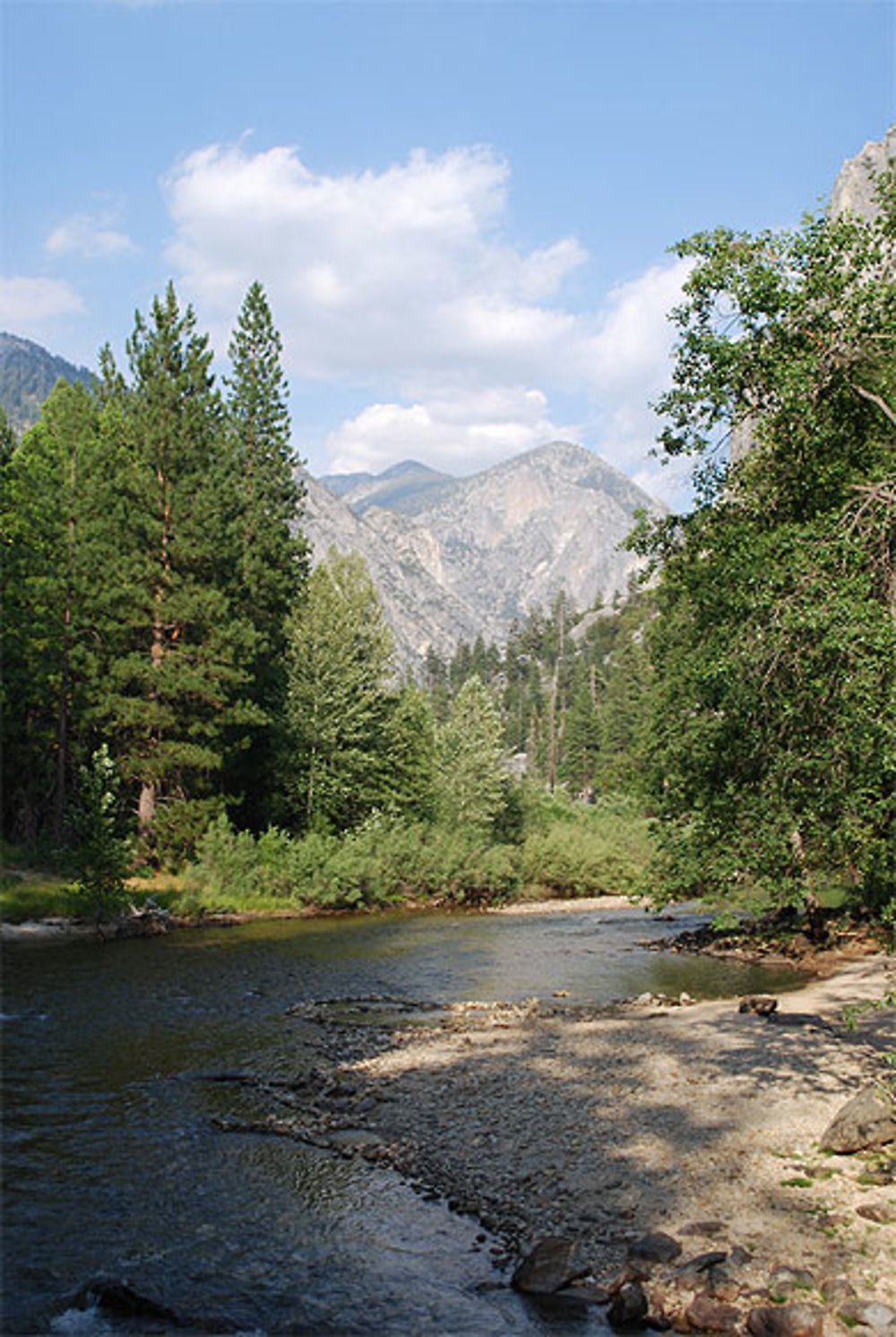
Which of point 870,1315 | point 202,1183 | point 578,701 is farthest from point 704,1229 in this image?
point 578,701

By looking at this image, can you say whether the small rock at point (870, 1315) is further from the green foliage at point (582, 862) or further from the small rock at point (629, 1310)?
the green foliage at point (582, 862)

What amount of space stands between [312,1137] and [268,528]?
Answer: 43.6 meters

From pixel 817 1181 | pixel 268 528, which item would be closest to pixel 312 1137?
pixel 817 1181

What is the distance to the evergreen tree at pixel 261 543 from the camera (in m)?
48.2

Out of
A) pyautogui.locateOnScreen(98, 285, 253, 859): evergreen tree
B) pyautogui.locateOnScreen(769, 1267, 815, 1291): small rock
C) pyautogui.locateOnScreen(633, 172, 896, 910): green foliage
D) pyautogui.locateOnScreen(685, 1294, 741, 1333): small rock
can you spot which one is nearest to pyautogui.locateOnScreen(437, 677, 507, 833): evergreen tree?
pyautogui.locateOnScreen(98, 285, 253, 859): evergreen tree

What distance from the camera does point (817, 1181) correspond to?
11.5 metres

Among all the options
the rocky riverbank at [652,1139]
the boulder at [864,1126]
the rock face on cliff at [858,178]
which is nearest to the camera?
the rocky riverbank at [652,1139]

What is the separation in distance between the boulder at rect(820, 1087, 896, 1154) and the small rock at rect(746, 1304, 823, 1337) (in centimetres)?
360

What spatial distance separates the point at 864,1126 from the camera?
12227 millimetres

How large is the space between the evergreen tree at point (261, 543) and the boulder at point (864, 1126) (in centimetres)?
3308

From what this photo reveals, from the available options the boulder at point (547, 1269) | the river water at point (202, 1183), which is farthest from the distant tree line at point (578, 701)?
the boulder at point (547, 1269)

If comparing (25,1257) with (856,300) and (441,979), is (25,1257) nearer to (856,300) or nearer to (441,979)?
(856,300)

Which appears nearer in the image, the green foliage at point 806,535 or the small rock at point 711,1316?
the small rock at point 711,1316

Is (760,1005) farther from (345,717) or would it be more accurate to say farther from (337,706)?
(337,706)
